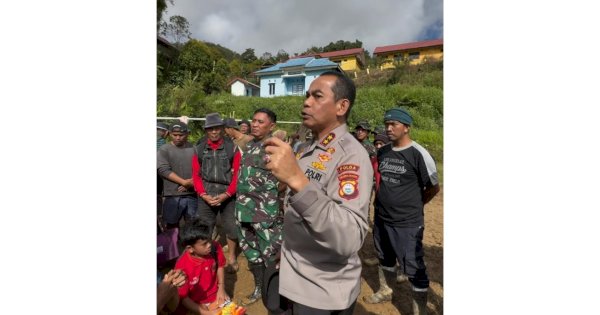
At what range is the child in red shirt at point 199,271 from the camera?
2.73m

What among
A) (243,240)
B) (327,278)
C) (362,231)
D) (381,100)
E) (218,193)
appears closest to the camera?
(362,231)

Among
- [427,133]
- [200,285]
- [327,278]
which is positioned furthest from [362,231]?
[427,133]

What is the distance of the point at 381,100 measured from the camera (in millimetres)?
18516

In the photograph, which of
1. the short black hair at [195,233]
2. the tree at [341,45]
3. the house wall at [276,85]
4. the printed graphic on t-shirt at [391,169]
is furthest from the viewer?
the tree at [341,45]

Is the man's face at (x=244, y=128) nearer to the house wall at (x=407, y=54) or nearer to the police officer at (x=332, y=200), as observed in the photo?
the police officer at (x=332, y=200)

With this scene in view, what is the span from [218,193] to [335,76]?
2.72 m

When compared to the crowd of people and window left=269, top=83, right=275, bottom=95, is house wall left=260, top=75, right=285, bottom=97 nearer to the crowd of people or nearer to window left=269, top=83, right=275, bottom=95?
window left=269, top=83, right=275, bottom=95

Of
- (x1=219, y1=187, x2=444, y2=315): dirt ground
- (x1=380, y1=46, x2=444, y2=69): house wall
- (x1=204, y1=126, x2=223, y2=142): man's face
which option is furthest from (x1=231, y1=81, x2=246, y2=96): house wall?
(x1=204, y1=126, x2=223, y2=142): man's face

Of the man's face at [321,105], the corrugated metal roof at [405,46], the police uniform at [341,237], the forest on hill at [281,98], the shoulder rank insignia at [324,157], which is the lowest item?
the police uniform at [341,237]

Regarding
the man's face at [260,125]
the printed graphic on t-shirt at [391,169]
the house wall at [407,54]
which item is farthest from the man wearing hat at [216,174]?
the house wall at [407,54]

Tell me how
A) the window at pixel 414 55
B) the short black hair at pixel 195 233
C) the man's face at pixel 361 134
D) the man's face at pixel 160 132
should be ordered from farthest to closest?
1. the window at pixel 414 55
2. the man's face at pixel 361 134
3. the man's face at pixel 160 132
4. the short black hair at pixel 195 233

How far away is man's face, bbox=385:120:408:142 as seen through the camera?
297 cm

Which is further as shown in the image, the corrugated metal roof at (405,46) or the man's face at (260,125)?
the corrugated metal roof at (405,46)

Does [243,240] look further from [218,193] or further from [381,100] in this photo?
[381,100]
